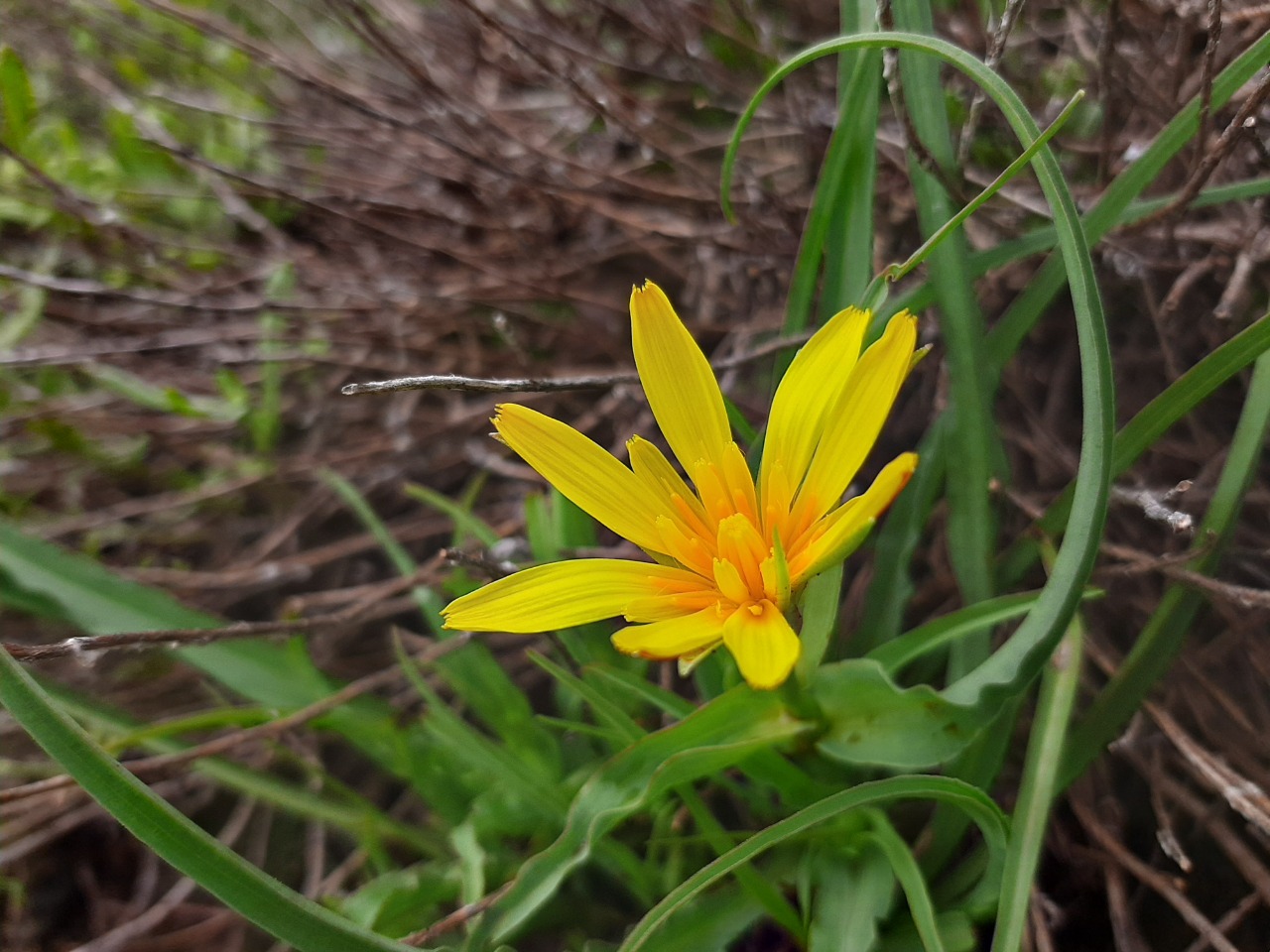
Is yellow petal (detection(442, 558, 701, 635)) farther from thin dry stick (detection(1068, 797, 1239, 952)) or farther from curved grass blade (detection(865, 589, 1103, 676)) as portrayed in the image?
thin dry stick (detection(1068, 797, 1239, 952))

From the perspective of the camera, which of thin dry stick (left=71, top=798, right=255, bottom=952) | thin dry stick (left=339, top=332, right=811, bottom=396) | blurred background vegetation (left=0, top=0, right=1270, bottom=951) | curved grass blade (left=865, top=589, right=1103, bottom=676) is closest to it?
thin dry stick (left=339, top=332, right=811, bottom=396)

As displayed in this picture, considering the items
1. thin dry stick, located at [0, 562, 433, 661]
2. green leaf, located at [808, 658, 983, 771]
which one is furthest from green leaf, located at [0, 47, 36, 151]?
green leaf, located at [808, 658, 983, 771]

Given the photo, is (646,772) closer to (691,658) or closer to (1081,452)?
(691,658)

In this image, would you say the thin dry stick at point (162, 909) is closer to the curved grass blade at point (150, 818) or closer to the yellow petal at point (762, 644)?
the curved grass blade at point (150, 818)

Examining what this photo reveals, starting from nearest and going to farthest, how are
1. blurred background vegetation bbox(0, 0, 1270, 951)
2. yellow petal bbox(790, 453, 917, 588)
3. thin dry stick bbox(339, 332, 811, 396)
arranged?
yellow petal bbox(790, 453, 917, 588) → thin dry stick bbox(339, 332, 811, 396) → blurred background vegetation bbox(0, 0, 1270, 951)

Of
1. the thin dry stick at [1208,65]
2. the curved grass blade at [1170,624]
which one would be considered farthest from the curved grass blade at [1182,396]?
the thin dry stick at [1208,65]

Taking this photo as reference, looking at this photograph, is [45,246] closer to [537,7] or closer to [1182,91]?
[537,7]

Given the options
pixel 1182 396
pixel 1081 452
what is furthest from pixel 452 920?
pixel 1182 396
